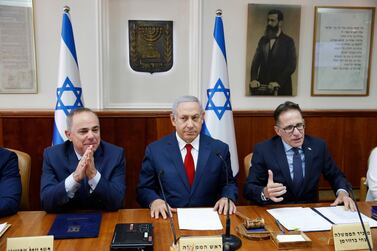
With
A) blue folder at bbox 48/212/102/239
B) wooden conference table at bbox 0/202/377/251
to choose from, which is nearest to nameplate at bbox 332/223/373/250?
wooden conference table at bbox 0/202/377/251

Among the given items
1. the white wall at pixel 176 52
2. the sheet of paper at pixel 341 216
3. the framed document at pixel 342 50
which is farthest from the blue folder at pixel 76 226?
the framed document at pixel 342 50

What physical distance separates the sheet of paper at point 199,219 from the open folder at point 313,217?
0.93ft

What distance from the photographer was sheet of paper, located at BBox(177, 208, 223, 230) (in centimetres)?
146

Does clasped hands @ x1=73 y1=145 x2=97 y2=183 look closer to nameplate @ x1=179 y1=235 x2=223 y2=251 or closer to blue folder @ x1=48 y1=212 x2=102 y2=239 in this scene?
blue folder @ x1=48 y1=212 x2=102 y2=239

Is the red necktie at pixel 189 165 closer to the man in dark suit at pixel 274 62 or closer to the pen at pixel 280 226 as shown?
the pen at pixel 280 226

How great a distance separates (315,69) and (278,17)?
67 cm

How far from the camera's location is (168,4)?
3.38 metres

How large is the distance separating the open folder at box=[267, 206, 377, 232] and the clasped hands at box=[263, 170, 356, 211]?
0.04 metres

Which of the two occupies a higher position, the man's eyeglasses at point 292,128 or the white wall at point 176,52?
the white wall at point 176,52

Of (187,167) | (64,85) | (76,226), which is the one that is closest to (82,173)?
(76,226)

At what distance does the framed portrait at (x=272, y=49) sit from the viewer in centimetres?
343

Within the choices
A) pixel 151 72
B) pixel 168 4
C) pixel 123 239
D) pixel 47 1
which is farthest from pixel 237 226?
pixel 47 1

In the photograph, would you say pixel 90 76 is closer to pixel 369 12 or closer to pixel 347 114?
pixel 347 114

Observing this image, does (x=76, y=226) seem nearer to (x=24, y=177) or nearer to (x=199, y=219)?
(x=199, y=219)
